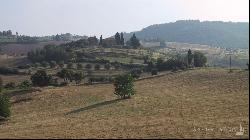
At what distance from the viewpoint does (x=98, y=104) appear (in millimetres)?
78688

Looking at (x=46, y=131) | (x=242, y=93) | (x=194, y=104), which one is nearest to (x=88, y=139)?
(x=46, y=131)

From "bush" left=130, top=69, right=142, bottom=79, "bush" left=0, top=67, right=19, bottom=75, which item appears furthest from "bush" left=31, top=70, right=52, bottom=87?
"bush" left=0, top=67, right=19, bottom=75

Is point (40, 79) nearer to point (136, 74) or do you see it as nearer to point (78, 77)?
point (78, 77)

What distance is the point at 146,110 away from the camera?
66.2 m

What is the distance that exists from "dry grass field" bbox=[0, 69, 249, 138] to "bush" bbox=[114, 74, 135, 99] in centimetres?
197

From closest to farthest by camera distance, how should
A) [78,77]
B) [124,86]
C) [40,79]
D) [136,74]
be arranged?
[124,86] < [40,79] < [78,77] < [136,74]

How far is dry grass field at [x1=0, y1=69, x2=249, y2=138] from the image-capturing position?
1736 inches

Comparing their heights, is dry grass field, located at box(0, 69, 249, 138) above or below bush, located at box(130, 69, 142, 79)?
above

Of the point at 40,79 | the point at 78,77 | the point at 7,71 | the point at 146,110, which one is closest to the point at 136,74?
the point at 78,77

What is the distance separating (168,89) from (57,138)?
54.8 meters

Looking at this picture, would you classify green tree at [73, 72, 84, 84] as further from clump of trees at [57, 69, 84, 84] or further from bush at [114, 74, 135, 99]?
bush at [114, 74, 135, 99]

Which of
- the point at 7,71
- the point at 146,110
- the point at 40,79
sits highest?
the point at 146,110

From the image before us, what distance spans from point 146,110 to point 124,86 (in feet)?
63.0

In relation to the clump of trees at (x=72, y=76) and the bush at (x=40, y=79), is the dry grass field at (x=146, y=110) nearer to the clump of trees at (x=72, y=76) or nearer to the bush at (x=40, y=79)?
the clump of trees at (x=72, y=76)
